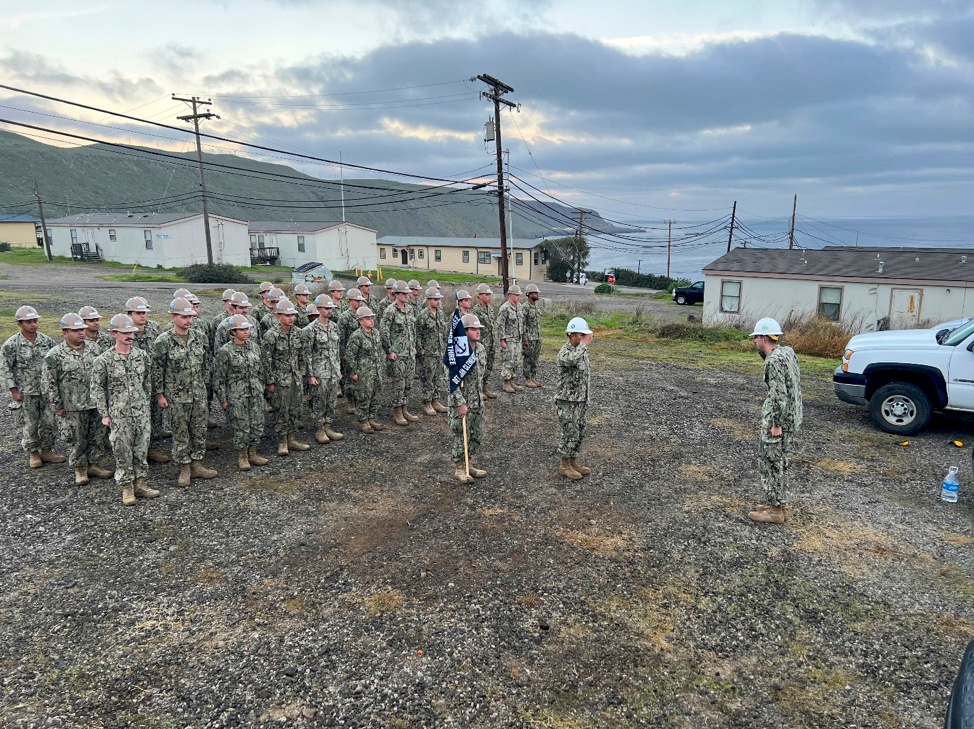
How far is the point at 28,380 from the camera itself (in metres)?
7.23

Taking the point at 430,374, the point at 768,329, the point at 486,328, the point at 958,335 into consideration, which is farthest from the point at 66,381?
the point at 958,335

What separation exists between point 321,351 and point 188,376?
72.8 inches

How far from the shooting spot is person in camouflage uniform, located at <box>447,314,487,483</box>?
277 inches

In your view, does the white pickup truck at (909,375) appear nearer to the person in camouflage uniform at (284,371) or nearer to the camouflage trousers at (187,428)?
the person in camouflage uniform at (284,371)

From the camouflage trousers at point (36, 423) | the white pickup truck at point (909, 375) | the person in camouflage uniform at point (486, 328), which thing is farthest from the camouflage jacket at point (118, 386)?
the white pickup truck at point (909, 375)

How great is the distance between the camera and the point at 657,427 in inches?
374

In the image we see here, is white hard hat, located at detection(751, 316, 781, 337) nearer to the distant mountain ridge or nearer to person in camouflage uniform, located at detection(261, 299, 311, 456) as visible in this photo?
person in camouflage uniform, located at detection(261, 299, 311, 456)

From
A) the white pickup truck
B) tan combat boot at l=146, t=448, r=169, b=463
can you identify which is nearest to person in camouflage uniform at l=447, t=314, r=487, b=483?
tan combat boot at l=146, t=448, r=169, b=463

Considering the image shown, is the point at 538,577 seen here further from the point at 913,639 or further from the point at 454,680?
the point at 913,639

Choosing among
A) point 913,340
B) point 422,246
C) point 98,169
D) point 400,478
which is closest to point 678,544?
point 400,478

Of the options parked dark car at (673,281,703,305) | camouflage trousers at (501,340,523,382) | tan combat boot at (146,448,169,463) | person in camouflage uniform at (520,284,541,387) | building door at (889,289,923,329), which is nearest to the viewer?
tan combat boot at (146,448,169,463)

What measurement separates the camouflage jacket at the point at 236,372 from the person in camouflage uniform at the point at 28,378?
1.95 m

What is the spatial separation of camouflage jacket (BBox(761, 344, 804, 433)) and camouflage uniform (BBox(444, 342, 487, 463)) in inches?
119

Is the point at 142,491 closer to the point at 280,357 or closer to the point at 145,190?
the point at 280,357
